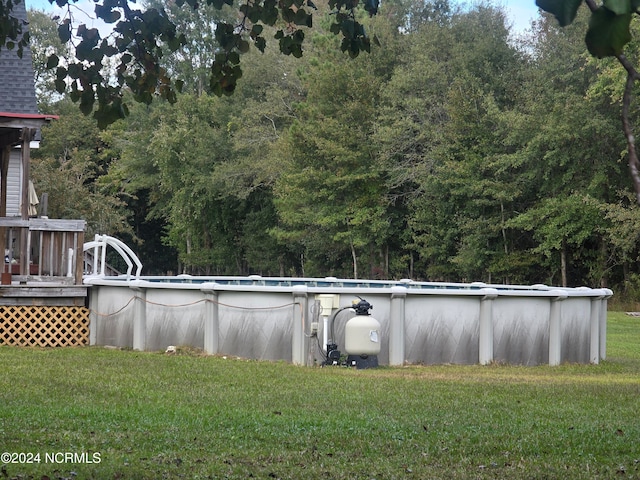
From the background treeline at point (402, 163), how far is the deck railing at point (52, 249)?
23.3m

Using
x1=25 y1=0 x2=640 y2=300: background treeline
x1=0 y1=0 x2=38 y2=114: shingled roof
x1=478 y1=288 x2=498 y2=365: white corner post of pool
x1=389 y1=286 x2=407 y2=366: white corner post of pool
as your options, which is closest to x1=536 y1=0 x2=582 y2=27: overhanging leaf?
x1=389 y1=286 x2=407 y2=366: white corner post of pool

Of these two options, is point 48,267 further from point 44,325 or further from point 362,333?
point 362,333

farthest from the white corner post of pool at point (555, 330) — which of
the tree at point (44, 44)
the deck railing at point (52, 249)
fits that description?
the tree at point (44, 44)

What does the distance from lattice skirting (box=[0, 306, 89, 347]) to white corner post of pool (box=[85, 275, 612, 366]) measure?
1.24 metres

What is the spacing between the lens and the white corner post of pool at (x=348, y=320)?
47.7 ft

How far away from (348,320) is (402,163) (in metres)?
34.4

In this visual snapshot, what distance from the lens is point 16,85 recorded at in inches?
799

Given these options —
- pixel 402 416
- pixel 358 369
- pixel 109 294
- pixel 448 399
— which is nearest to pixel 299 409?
pixel 402 416

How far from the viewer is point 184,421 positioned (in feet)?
29.3

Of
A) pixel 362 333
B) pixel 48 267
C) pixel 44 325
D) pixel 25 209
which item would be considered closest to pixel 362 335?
pixel 362 333

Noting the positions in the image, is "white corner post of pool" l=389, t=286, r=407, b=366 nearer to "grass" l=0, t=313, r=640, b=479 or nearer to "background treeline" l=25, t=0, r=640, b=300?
"grass" l=0, t=313, r=640, b=479

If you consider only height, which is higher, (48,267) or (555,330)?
(48,267)

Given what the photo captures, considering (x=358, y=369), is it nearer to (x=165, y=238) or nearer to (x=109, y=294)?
(x=109, y=294)

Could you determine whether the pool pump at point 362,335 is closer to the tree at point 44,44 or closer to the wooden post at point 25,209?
the wooden post at point 25,209
